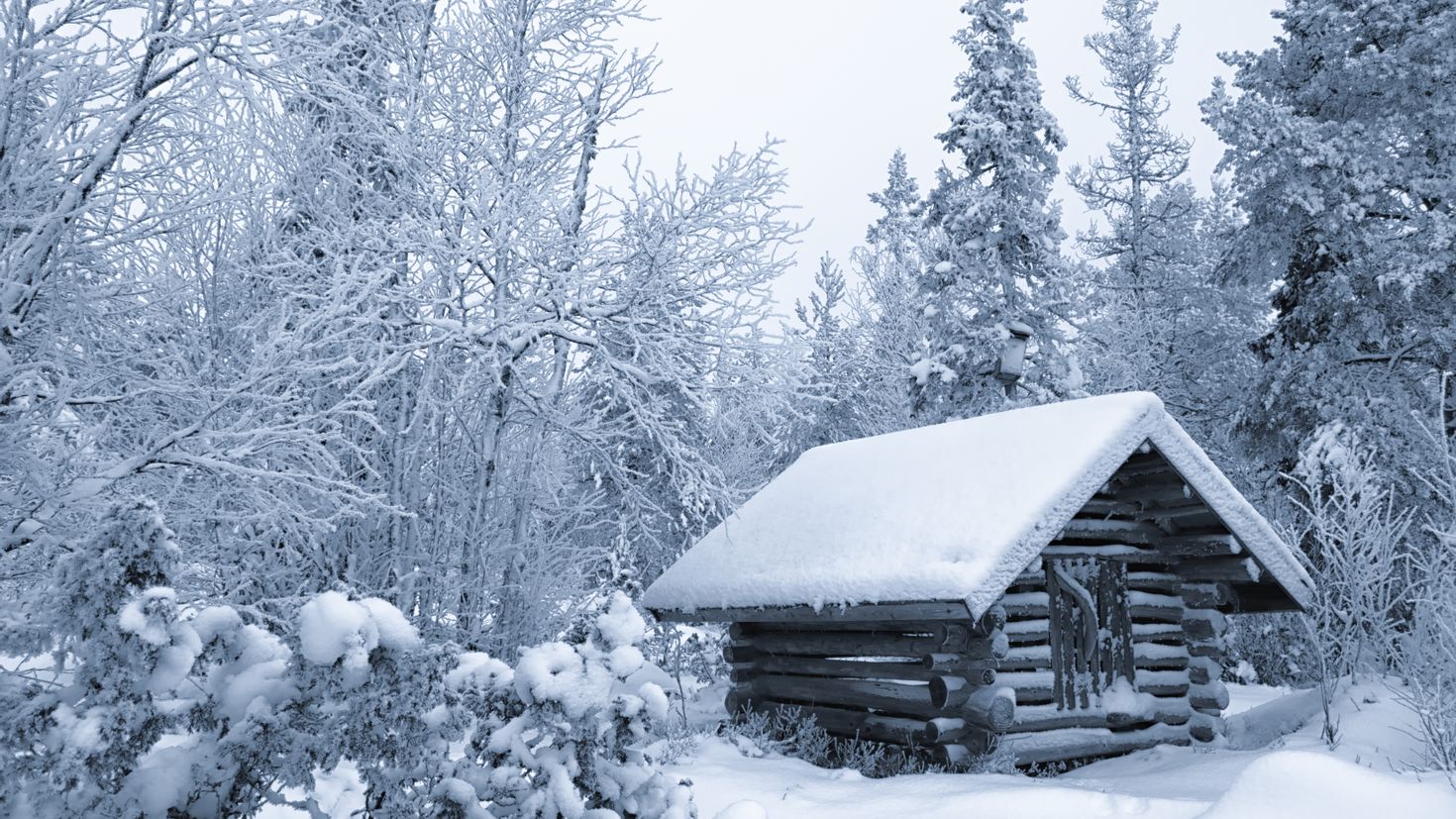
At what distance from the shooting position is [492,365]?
32.4ft

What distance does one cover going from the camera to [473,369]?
961cm

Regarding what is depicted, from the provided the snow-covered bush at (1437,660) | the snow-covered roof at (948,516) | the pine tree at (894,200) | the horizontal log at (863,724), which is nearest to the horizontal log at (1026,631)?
the horizontal log at (863,724)

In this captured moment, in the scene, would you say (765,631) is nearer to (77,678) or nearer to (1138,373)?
(77,678)

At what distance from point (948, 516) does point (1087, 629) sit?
7.09 ft

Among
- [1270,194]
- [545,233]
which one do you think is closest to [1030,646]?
[545,233]

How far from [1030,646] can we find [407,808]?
699 cm

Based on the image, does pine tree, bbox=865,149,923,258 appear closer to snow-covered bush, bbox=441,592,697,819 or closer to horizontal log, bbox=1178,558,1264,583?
horizontal log, bbox=1178,558,1264,583

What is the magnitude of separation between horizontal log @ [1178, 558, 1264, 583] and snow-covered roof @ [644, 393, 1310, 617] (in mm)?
215

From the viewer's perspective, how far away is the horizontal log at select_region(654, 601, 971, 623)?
27.2 feet

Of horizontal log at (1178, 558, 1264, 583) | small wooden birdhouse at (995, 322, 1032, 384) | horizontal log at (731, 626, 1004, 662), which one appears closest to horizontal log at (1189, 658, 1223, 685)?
horizontal log at (1178, 558, 1264, 583)

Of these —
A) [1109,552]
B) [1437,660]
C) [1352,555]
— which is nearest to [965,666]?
[1109,552]

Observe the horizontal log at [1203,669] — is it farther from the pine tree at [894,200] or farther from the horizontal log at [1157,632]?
the pine tree at [894,200]

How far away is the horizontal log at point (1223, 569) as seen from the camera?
10.5 m

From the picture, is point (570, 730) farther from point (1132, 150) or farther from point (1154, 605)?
point (1132, 150)
